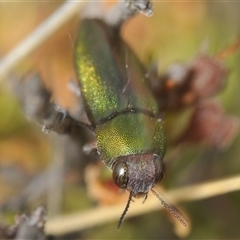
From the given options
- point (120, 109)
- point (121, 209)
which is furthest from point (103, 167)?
point (120, 109)

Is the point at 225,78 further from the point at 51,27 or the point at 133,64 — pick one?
the point at 51,27

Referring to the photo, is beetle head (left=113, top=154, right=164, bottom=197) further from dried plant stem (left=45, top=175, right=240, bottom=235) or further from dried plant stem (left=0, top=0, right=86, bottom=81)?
dried plant stem (left=0, top=0, right=86, bottom=81)

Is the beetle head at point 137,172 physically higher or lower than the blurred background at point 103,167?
higher

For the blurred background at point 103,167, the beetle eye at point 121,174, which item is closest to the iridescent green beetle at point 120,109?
the beetle eye at point 121,174

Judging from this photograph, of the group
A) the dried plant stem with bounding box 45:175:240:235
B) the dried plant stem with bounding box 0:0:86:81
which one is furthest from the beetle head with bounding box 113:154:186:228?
the dried plant stem with bounding box 0:0:86:81

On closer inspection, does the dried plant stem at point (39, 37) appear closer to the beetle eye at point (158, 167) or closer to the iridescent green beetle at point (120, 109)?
the iridescent green beetle at point (120, 109)

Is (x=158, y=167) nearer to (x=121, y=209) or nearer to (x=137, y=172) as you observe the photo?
(x=137, y=172)
